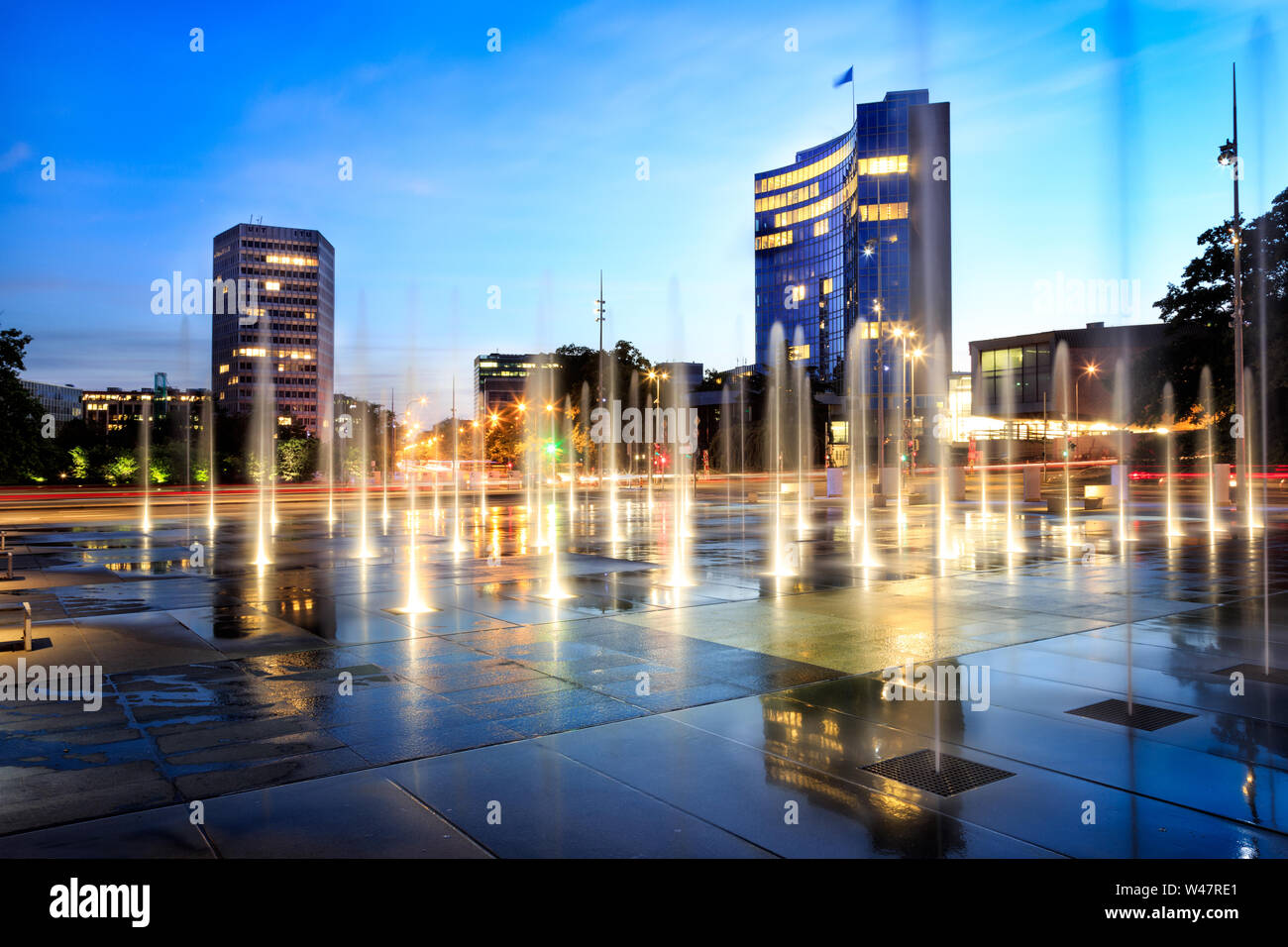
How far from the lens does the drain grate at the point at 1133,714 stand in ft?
20.4

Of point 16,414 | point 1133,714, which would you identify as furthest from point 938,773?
point 16,414

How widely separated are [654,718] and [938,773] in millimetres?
2039

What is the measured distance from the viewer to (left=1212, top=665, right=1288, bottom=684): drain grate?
7350mm

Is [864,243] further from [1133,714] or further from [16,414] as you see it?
[1133,714]

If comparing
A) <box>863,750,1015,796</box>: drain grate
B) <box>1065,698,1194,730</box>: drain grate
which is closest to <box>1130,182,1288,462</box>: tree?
<box>1065,698,1194,730</box>: drain grate

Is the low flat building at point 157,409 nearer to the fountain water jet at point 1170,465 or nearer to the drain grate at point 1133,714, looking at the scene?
the fountain water jet at point 1170,465

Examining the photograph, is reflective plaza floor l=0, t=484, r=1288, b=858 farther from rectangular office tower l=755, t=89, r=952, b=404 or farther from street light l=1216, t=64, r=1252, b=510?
rectangular office tower l=755, t=89, r=952, b=404

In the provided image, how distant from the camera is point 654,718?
6465 millimetres

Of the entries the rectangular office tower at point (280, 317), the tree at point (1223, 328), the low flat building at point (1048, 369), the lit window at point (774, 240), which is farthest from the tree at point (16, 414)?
the rectangular office tower at point (280, 317)

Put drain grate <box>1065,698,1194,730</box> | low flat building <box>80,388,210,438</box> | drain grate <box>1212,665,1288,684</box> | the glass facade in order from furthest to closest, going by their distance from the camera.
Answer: the glass facade
low flat building <box>80,388,210,438</box>
drain grate <box>1212,665,1288,684</box>
drain grate <box>1065,698,1194,730</box>

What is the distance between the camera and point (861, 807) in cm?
478

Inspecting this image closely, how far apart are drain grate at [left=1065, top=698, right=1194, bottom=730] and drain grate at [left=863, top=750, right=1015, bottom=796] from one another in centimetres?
154
